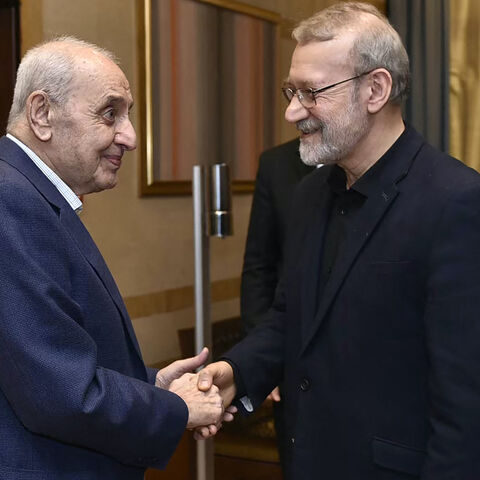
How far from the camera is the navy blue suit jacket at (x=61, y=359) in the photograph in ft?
5.32

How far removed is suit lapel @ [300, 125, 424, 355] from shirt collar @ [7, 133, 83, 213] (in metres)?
0.66

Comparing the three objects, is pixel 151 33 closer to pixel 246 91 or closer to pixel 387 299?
pixel 246 91

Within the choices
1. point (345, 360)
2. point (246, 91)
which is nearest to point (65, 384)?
point (345, 360)

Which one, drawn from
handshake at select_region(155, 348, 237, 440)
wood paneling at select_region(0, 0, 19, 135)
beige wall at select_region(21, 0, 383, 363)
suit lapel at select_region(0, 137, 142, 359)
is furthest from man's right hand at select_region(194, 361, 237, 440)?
wood paneling at select_region(0, 0, 19, 135)

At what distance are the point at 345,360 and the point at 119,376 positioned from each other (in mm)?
588

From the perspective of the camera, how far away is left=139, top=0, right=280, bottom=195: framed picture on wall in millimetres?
3742

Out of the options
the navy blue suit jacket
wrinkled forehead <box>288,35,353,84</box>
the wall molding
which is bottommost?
the wall molding

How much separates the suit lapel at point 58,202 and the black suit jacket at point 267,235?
4.35 ft

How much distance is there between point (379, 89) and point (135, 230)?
6.03ft

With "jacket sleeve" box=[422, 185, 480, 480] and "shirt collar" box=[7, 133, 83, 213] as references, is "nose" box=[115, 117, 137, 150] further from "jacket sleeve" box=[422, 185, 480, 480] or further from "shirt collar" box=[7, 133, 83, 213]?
"jacket sleeve" box=[422, 185, 480, 480]

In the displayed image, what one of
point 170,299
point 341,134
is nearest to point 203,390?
point 341,134

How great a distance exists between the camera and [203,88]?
4.13m

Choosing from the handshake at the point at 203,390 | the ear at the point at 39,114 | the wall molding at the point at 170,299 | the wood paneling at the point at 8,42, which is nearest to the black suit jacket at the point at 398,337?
the handshake at the point at 203,390

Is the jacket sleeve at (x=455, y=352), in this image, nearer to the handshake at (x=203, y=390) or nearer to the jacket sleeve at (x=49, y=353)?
the handshake at (x=203, y=390)
